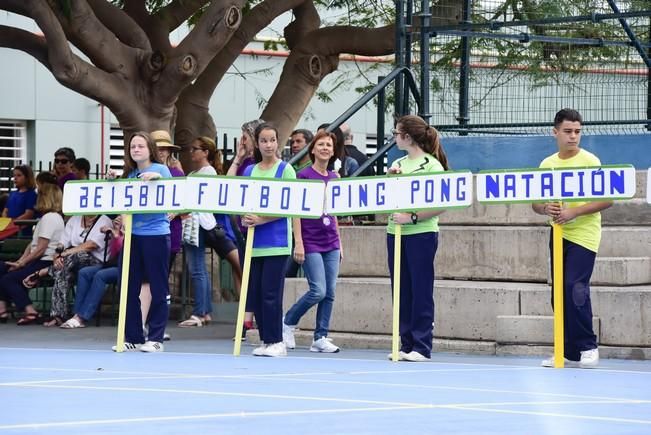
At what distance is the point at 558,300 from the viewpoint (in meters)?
10.8

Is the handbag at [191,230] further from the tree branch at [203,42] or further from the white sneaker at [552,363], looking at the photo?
the white sneaker at [552,363]

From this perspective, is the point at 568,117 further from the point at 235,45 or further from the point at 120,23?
the point at 235,45

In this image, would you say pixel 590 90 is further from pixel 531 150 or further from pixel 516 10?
pixel 516 10

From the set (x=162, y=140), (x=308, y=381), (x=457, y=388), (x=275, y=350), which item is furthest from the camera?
(x=162, y=140)

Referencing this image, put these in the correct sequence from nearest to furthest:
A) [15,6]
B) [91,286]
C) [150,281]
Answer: [150,281] → [91,286] → [15,6]

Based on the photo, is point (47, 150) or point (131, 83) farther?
point (47, 150)

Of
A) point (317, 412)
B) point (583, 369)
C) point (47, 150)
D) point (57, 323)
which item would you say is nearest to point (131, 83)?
point (57, 323)

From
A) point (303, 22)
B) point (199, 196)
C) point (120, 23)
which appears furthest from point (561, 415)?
point (303, 22)

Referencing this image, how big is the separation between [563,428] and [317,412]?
1.37m

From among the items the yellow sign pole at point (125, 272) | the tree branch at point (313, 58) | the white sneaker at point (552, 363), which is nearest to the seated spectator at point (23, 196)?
the tree branch at point (313, 58)

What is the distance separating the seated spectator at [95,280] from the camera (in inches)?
599

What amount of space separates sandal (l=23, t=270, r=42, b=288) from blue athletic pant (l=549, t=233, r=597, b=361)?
7.12 meters

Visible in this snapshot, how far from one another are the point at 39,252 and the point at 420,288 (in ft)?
20.0

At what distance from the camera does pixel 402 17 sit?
14945mm
